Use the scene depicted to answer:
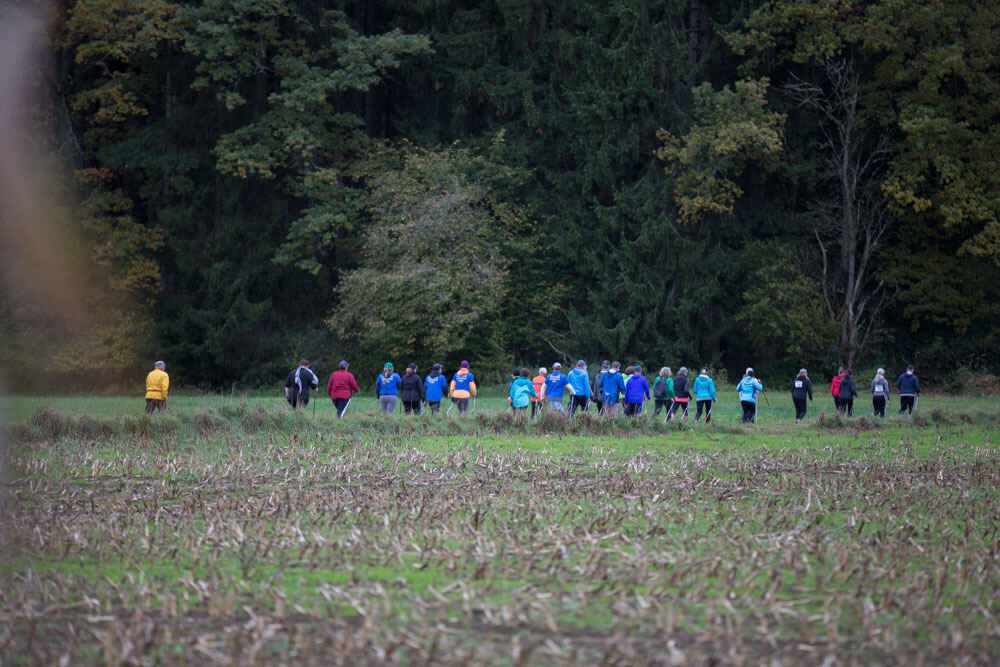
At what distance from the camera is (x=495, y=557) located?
9711 mm

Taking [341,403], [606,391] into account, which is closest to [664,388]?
[606,391]

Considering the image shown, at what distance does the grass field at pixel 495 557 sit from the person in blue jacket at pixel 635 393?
7.30 meters

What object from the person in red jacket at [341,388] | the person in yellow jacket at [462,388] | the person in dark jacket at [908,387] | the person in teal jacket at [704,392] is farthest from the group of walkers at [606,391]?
the person in dark jacket at [908,387]

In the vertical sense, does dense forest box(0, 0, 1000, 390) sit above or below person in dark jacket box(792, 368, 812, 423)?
above

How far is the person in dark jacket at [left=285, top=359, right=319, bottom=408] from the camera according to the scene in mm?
25828

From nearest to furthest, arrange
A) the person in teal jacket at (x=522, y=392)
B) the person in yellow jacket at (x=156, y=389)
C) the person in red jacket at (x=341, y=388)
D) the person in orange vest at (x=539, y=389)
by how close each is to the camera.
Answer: the person in yellow jacket at (x=156, y=389)
the person in teal jacket at (x=522, y=392)
the person in red jacket at (x=341, y=388)
the person in orange vest at (x=539, y=389)

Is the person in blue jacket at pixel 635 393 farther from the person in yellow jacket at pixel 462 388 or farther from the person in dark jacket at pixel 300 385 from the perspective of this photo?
the person in dark jacket at pixel 300 385

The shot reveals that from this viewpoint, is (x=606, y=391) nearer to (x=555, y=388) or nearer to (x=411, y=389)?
(x=555, y=388)

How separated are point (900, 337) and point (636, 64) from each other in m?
15.4

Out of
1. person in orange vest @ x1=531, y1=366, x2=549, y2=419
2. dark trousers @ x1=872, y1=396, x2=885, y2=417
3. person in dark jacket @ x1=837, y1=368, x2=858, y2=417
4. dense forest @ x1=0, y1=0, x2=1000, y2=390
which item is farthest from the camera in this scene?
dense forest @ x1=0, y1=0, x2=1000, y2=390

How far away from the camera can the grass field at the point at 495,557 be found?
23.7ft

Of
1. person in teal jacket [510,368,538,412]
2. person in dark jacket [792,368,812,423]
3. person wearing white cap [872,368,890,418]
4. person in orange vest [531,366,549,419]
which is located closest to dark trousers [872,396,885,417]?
person wearing white cap [872,368,890,418]

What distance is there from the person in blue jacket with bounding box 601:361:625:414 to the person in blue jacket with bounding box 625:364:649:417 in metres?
0.20

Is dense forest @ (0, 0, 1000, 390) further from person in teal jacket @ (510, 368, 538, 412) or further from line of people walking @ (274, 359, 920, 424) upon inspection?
person in teal jacket @ (510, 368, 538, 412)
